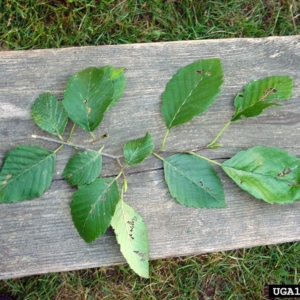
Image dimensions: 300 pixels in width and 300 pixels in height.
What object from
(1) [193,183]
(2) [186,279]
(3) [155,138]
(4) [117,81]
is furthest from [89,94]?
(2) [186,279]

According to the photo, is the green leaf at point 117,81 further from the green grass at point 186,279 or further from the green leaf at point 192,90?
the green grass at point 186,279

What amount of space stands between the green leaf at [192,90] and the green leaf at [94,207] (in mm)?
219

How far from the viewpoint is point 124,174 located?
3.07ft

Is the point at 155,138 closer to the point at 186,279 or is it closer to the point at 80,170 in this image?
the point at 80,170

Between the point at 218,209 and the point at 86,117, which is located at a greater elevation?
the point at 86,117

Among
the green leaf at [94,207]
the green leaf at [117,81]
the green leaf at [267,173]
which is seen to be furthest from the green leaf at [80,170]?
the green leaf at [267,173]

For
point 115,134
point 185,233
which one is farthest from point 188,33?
point 185,233

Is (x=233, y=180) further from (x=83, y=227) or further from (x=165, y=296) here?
(x=165, y=296)

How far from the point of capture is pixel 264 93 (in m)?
0.95

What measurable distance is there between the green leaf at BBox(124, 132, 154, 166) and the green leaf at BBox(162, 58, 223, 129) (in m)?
0.08

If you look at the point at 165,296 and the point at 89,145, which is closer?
the point at 89,145

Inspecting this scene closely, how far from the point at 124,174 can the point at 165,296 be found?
0.60m

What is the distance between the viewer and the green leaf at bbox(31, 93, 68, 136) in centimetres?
90

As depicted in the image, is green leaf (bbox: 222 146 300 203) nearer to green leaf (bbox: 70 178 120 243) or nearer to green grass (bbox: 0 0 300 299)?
green leaf (bbox: 70 178 120 243)
